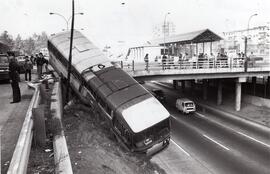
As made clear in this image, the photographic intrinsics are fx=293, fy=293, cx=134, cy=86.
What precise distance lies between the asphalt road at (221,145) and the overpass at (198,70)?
5019 millimetres

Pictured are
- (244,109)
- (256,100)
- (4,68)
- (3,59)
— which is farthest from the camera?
(256,100)

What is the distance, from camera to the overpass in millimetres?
31258

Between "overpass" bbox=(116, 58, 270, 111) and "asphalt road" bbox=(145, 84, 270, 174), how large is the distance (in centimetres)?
502

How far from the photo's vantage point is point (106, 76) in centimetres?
1903

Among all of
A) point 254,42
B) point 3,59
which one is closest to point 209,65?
point 3,59

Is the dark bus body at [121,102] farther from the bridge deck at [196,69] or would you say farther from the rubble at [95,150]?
the bridge deck at [196,69]

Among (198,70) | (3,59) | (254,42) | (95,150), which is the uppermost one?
(254,42)

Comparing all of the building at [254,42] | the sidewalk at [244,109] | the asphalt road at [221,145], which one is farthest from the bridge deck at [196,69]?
the building at [254,42]

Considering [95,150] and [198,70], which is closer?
[95,150]

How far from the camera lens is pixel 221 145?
24.5 m

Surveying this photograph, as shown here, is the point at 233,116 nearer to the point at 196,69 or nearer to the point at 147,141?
the point at 196,69

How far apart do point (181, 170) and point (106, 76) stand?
7.96m

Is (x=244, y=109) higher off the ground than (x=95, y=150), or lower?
lower

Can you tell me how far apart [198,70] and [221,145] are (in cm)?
1111
